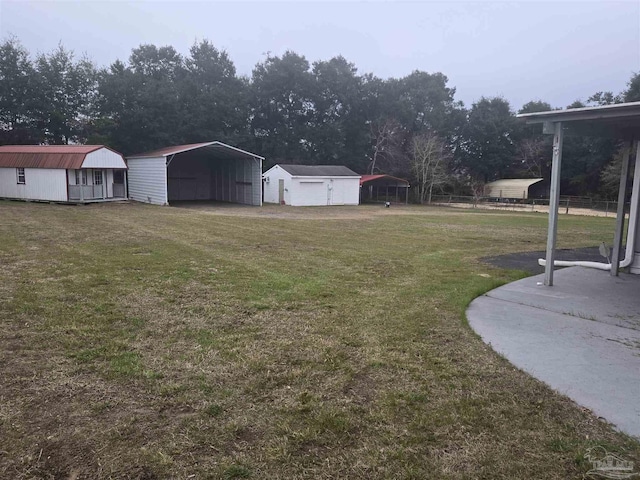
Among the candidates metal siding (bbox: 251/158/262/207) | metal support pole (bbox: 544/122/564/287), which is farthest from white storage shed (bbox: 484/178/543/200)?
metal support pole (bbox: 544/122/564/287)

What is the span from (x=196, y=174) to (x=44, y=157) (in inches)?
454

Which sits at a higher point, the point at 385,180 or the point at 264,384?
the point at 385,180

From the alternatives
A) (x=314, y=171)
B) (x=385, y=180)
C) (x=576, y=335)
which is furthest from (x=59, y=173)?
(x=576, y=335)

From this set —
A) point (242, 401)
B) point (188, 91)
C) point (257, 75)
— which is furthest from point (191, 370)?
point (257, 75)

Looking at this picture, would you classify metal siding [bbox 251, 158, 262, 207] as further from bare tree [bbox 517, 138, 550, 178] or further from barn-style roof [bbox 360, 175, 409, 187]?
bare tree [bbox 517, 138, 550, 178]

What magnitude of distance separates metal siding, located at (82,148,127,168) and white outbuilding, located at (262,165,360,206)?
10.1m

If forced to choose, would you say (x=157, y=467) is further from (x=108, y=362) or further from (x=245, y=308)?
(x=245, y=308)

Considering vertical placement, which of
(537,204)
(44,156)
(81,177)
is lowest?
(537,204)

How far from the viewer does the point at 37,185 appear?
25.3 meters

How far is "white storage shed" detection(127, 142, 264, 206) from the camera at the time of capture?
89.4 ft

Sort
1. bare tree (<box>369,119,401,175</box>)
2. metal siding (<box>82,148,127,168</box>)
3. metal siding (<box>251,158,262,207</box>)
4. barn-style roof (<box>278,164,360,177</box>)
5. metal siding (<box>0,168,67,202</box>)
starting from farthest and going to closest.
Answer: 1. bare tree (<box>369,119,401,175</box>)
2. barn-style roof (<box>278,164,360,177</box>)
3. metal siding (<box>251,158,262,207</box>)
4. metal siding (<box>82,148,127,168</box>)
5. metal siding (<box>0,168,67,202</box>)

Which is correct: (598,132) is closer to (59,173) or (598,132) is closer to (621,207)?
(621,207)

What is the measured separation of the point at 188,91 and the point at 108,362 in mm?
38679

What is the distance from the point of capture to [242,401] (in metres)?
3.41
